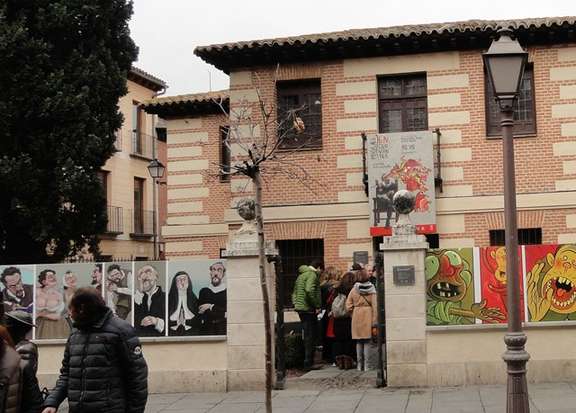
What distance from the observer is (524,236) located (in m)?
16.4

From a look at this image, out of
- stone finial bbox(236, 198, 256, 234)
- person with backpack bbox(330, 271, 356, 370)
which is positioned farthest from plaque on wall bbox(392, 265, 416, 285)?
stone finial bbox(236, 198, 256, 234)

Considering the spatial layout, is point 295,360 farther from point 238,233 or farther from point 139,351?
point 139,351

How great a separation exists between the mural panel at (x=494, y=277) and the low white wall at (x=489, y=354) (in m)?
0.32

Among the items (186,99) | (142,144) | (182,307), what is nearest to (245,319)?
(182,307)

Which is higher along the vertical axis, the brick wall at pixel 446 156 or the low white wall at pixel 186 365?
the brick wall at pixel 446 156

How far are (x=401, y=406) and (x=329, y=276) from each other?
4.89m

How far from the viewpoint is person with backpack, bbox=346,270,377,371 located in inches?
476

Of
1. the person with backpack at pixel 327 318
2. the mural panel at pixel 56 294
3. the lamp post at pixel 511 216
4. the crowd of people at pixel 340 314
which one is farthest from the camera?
the person with backpack at pixel 327 318

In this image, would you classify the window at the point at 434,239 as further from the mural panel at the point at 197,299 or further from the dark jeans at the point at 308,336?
the mural panel at the point at 197,299

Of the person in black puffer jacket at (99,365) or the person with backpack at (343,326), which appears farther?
the person with backpack at (343,326)

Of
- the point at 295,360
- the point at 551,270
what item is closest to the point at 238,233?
the point at 295,360

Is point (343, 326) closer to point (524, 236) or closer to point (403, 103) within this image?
point (524, 236)

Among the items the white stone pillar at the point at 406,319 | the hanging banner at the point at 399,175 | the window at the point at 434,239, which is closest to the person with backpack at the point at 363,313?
the white stone pillar at the point at 406,319

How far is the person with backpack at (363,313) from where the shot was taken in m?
12.1
